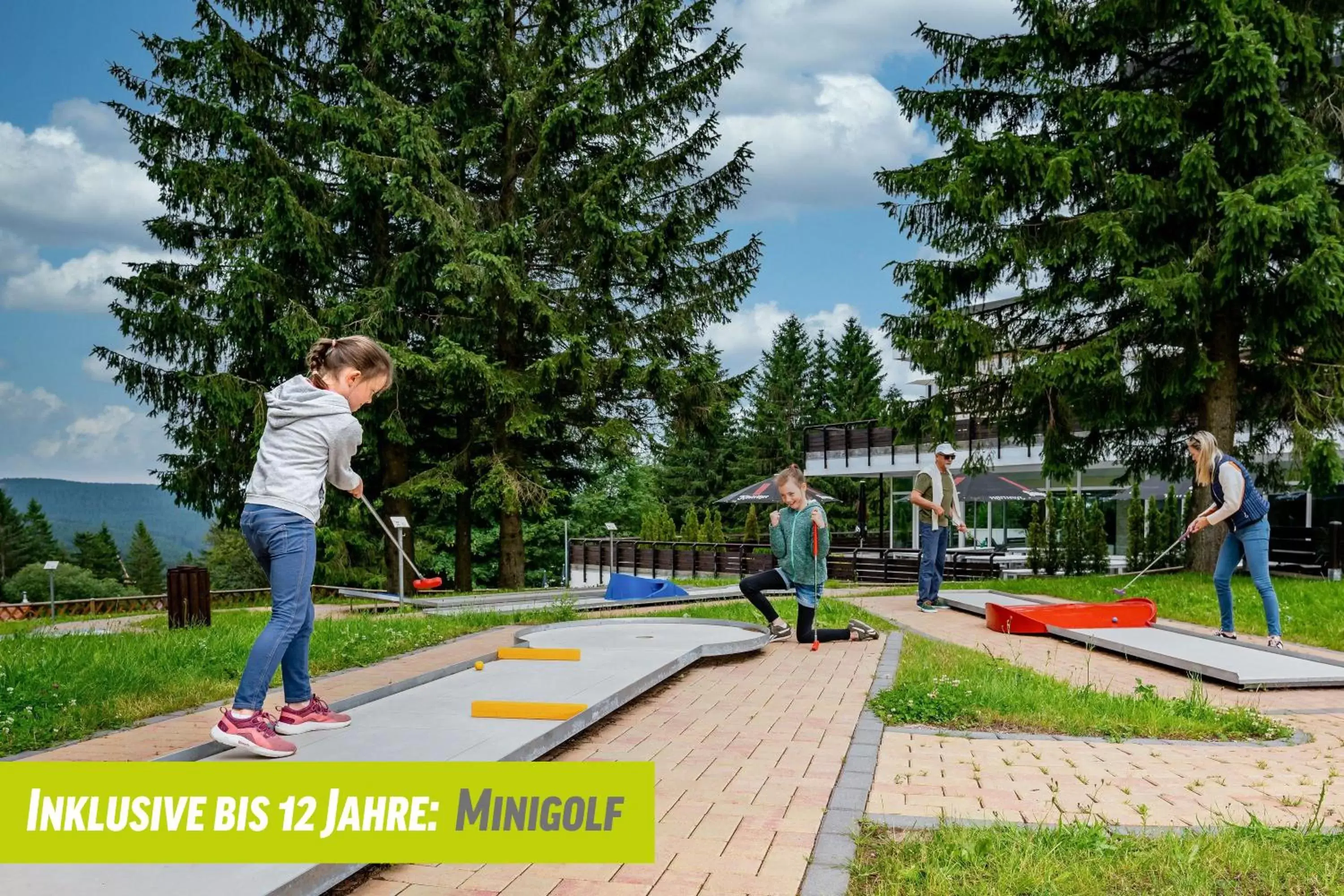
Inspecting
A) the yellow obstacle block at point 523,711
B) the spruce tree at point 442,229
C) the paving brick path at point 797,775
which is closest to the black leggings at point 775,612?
the paving brick path at point 797,775

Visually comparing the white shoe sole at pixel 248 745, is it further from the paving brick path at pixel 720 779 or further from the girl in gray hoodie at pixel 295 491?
the paving brick path at pixel 720 779

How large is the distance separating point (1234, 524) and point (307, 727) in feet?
24.3

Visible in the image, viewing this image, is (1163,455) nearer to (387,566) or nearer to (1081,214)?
(1081,214)

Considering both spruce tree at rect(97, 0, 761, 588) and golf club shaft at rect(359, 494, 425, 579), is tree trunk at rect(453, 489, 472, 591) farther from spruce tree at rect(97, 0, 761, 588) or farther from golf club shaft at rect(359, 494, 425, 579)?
golf club shaft at rect(359, 494, 425, 579)

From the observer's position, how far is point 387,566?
21453 millimetres

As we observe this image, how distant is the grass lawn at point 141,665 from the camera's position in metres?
5.23

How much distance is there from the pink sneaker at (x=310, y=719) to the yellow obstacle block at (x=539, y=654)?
228 centimetres

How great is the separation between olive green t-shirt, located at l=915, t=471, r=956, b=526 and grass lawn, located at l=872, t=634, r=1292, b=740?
507cm

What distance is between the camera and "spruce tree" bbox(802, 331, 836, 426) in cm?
5909

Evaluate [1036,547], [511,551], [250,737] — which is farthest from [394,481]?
[250,737]

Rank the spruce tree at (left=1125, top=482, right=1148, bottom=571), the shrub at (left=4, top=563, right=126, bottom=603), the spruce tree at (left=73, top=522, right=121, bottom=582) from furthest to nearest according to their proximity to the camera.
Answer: the spruce tree at (left=73, top=522, right=121, bottom=582) < the shrub at (left=4, top=563, right=126, bottom=603) < the spruce tree at (left=1125, top=482, right=1148, bottom=571)

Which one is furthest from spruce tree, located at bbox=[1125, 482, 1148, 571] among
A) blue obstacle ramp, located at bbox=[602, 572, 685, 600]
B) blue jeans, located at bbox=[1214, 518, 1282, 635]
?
blue jeans, located at bbox=[1214, 518, 1282, 635]

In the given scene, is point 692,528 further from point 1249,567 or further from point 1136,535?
point 1249,567

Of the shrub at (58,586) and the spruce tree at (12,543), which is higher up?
the spruce tree at (12,543)
